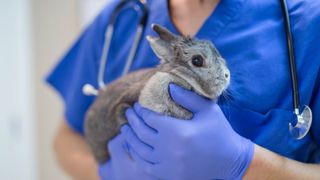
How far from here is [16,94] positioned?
7.02 feet

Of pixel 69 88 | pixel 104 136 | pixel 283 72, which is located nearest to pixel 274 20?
pixel 283 72

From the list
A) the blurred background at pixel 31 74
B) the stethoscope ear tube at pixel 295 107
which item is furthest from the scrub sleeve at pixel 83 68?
the blurred background at pixel 31 74

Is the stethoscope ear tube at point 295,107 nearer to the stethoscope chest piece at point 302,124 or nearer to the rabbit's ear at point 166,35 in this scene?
the stethoscope chest piece at point 302,124

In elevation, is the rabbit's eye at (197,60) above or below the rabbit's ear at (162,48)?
below

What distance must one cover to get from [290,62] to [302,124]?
139 mm

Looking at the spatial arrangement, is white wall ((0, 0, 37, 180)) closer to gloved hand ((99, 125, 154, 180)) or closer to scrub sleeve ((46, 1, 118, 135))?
scrub sleeve ((46, 1, 118, 135))

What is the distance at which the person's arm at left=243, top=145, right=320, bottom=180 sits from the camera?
2.69ft

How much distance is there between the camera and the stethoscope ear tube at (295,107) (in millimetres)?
793

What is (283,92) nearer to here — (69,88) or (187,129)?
(187,129)

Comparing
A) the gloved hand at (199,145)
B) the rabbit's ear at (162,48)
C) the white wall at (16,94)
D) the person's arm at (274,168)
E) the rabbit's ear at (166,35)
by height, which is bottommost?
the white wall at (16,94)

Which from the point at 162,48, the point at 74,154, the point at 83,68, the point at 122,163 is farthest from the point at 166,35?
the point at 74,154

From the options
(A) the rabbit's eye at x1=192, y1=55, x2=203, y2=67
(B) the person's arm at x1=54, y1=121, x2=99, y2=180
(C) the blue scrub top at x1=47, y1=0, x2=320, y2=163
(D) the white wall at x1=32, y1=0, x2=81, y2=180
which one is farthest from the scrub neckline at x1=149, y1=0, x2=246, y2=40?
(D) the white wall at x1=32, y1=0, x2=81, y2=180

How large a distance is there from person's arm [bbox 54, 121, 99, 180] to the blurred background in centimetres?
87

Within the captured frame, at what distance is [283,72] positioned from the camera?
858 millimetres
